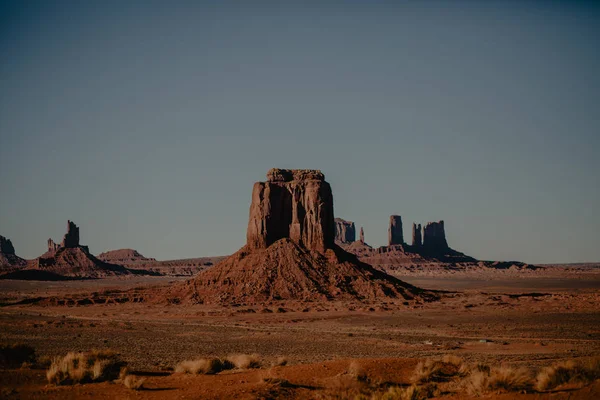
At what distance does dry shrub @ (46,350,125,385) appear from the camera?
53.5 feet

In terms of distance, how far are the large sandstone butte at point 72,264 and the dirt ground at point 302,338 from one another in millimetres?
86540

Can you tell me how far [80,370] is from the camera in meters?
16.7

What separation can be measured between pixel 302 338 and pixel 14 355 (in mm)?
20204

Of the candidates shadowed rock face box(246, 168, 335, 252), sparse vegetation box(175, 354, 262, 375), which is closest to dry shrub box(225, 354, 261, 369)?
sparse vegetation box(175, 354, 262, 375)

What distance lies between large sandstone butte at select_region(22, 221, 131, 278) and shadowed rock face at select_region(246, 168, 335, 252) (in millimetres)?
87691

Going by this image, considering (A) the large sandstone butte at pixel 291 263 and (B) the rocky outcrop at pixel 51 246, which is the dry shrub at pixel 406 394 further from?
(B) the rocky outcrop at pixel 51 246

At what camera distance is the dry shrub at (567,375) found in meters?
14.1

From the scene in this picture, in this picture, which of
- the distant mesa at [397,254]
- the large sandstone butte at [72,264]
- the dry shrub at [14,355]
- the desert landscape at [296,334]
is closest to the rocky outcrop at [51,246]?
the large sandstone butte at [72,264]

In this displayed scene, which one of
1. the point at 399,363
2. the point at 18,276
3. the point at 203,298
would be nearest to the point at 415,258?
the point at 18,276

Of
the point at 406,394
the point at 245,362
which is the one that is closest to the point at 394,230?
the point at 245,362

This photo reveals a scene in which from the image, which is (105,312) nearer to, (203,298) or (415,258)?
(203,298)

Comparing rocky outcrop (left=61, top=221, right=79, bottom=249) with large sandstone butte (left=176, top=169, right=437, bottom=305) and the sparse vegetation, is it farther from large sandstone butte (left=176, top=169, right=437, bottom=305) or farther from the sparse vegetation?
the sparse vegetation

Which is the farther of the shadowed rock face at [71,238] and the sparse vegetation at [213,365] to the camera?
the shadowed rock face at [71,238]

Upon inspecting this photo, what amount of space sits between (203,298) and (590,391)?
57778 millimetres
